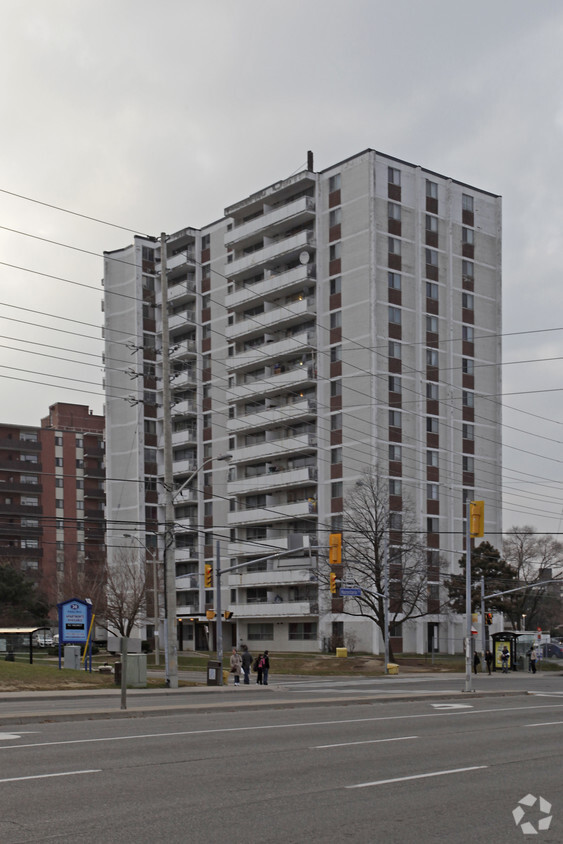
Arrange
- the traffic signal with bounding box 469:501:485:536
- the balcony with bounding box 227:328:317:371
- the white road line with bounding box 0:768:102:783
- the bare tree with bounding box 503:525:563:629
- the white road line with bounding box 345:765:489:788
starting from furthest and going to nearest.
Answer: the bare tree with bounding box 503:525:563:629, the balcony with bounding box 227:328:317:371, the traffic signal with bounding box 469:501:485:536, the white road line with bounding box 345:765:489:788, the white road line with bounding box 0:768:102:783

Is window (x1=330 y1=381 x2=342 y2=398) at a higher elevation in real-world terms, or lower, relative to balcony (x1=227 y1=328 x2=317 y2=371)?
lower

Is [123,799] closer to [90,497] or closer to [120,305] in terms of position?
[120,305]

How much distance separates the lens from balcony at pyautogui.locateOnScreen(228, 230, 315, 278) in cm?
8731

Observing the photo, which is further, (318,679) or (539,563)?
(539,563)

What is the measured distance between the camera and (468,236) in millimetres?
90812

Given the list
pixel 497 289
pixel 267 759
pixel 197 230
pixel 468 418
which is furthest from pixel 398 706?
pixel 197 230

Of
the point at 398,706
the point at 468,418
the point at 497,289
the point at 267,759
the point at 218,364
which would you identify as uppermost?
the point at 497,289

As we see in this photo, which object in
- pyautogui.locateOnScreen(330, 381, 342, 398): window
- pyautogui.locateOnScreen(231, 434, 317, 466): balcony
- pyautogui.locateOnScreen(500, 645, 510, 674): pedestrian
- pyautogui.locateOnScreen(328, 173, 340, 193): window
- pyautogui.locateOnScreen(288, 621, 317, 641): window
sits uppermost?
pyautogui.locateOnScreen(328, 173, 340, 193): window

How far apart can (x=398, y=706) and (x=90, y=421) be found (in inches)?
4809

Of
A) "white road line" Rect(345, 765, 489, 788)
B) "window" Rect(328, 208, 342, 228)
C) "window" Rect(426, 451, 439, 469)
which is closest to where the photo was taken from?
"white road line" Rect(345, 765, 489, 788)

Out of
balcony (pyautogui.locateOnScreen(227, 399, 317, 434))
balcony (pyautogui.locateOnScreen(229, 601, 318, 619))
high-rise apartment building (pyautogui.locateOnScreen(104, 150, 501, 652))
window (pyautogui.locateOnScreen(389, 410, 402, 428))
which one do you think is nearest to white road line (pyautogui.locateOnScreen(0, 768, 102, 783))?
high-rise apartment building (pyautogui.locateOnScreen(104, 150, 501, 652))

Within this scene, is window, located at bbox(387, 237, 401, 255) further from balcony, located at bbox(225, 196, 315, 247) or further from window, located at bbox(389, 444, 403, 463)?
window, located at bbox(389, 444, 403, 463)

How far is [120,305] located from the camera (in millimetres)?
107938

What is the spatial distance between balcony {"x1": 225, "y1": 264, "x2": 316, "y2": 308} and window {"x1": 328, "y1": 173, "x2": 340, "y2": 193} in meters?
6.87
